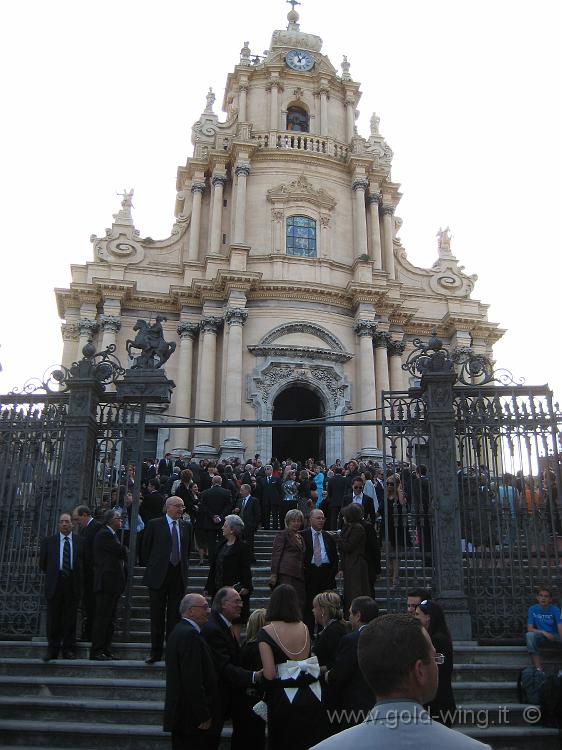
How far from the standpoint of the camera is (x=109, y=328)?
2619 centimetres

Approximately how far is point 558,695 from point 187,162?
28.0m

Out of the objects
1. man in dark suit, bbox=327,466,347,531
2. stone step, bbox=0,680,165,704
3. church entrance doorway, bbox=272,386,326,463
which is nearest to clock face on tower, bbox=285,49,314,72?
church entrance doorway, bbox=272,386,326,463

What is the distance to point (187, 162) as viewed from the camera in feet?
100

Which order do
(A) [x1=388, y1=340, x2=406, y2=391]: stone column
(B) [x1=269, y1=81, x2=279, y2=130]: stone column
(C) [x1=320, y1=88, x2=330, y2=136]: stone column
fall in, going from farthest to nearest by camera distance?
(C) [x1=320, y1=88, x2=330, y2=136]: stone column → (B) [x1=269, y1=81, x2=279, y2=130]: stone column → (A) [x1=388, y1=340, x2=406, y2=391]: stone column

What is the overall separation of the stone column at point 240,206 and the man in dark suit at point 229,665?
75.7ft

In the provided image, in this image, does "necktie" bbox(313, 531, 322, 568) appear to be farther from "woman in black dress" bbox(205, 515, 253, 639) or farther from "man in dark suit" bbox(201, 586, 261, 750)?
"man in dark suit" bbox(201, 586, 261, 750)

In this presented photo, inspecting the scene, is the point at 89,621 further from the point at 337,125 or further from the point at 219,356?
the point at 337,125

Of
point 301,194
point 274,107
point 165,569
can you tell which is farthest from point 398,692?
point 274,107

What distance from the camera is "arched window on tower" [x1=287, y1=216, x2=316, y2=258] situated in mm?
28688

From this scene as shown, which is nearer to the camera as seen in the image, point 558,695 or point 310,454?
point 558,695

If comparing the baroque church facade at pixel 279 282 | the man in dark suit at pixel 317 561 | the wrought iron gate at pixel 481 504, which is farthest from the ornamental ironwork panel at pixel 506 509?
the baroque church facade at pixel 279 282

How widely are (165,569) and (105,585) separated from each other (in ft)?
2.44

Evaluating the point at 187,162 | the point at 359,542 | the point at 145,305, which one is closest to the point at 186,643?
the point at 359,542

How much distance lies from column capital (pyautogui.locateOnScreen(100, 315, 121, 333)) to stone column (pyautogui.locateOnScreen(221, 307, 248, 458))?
14.0 feet
